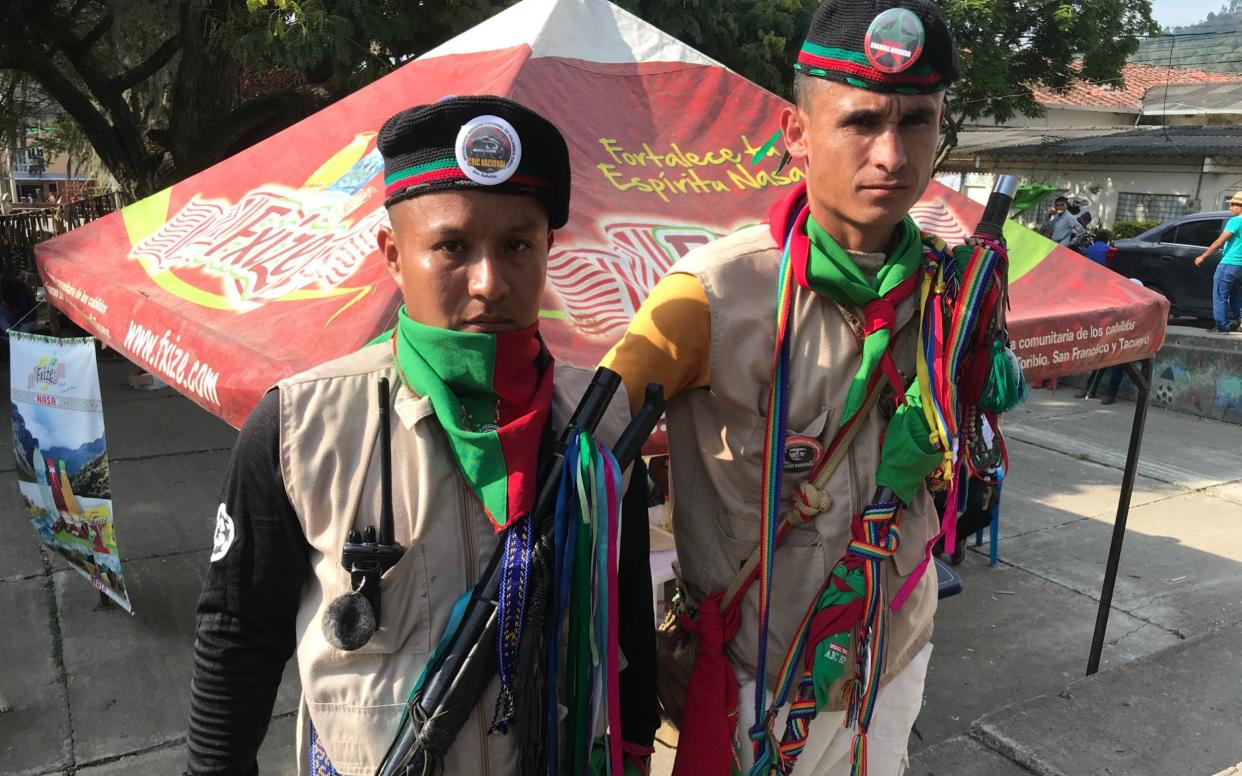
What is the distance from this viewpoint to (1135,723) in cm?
299

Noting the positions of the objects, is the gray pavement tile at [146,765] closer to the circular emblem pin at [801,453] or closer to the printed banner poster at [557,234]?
the printed banner poster at [557,234]

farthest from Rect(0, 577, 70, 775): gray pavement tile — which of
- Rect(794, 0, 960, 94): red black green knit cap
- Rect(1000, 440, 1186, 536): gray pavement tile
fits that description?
Rect(1000, 440, 1186, 536): gray pavement tile

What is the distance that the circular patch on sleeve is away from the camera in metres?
1.25

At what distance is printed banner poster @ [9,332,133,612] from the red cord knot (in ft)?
10.7

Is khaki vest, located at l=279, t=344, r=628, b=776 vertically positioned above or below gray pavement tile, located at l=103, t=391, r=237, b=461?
above

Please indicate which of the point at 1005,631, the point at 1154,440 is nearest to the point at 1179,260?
the point at 1154,440

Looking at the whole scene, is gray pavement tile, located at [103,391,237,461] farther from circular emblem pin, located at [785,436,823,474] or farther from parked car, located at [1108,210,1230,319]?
parked car, located at [1108,210,1230,319]

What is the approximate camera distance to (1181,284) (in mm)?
12555

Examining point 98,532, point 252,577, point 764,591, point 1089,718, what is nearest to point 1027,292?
point 1089,718

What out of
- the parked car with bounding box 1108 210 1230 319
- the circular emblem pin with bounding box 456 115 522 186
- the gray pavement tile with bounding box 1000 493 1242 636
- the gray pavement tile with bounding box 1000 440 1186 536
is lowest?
the gray pavement tile with bounding box 1000 440 1186 536

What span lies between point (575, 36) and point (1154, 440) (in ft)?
21.5

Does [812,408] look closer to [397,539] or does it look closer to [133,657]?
[397,539]

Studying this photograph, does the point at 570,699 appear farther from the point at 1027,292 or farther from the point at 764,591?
the point at 1027,292

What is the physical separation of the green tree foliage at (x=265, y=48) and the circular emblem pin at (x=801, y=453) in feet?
18.7
